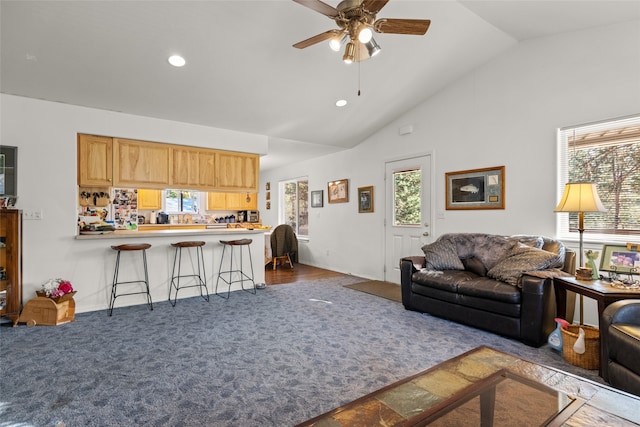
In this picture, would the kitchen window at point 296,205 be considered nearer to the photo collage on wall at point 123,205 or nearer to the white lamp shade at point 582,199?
the photo collage on wall at point 123,205

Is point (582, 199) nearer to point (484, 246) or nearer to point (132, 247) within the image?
point (484, 246)

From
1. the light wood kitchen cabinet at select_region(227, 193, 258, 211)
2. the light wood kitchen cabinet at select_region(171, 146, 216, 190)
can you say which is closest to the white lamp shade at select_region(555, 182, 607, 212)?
the light wood kitchen cabinet at select_region(171, 146, 216, 190)

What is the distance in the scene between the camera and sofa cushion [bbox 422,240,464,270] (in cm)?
367

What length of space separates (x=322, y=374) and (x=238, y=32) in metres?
3.08

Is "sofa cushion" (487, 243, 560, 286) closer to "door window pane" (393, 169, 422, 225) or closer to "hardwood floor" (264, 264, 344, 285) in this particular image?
"door window pane" (393, 169, 422, 225)

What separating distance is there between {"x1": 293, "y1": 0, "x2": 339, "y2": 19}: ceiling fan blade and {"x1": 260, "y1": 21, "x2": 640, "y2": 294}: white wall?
2762mm

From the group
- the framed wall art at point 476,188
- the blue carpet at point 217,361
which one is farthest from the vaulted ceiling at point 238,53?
the blue carpet at point 217,361

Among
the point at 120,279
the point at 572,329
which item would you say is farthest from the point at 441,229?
the point at 120,279

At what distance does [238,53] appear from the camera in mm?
3305

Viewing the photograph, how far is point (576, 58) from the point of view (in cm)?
337

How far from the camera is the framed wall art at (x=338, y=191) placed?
6.25m

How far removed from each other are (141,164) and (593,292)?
492 centimetres

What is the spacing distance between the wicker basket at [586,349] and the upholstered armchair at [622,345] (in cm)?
24

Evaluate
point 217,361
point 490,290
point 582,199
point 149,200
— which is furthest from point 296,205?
point 582,199
